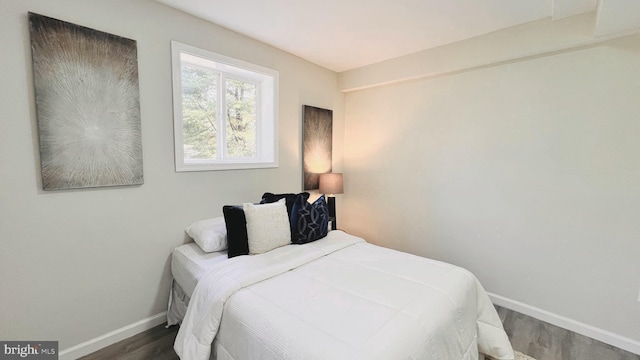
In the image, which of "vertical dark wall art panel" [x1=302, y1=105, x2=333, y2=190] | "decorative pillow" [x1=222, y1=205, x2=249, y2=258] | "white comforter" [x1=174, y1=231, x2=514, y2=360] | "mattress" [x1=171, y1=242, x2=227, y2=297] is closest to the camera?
"white comforter" [x1=174, y1=231, x2=514, y2=360]

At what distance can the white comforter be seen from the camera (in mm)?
1149

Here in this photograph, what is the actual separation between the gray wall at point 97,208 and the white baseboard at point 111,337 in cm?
3

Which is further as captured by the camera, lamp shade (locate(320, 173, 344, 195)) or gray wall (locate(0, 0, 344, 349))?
lamp shade (locate(320, 173, 344, 195))

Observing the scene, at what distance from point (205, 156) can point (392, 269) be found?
1.95 metres

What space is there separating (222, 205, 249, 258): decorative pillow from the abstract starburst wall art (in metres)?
0.70

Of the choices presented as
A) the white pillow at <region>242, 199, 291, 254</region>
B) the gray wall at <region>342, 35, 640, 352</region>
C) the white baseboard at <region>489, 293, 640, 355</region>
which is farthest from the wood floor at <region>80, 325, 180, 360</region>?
the white baseboard at <region>489, 293, 640, 355</region>

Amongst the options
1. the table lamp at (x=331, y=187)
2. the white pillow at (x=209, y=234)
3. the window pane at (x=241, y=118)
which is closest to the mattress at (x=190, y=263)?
the white pillow at (x=209, y=234)

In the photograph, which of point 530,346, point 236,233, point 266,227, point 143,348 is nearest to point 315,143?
point 266,227

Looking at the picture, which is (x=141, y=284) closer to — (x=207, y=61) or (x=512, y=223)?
(x=207, y=61)

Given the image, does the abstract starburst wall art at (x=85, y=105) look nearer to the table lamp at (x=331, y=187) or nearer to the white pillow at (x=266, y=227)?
the white pillow at (x=266, y=227)

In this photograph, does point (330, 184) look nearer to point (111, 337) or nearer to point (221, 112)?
point (221, 112)

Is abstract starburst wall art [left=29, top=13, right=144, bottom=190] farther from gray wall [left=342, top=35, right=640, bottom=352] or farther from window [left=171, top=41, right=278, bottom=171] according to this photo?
gray wall [left=342, top=35, right=640, bottom=352]

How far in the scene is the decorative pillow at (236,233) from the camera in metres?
2.02

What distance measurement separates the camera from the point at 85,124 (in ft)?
5.65
